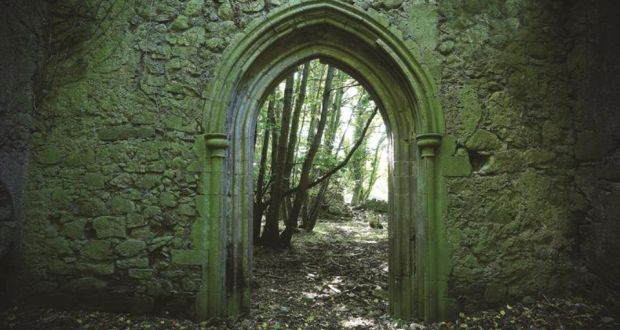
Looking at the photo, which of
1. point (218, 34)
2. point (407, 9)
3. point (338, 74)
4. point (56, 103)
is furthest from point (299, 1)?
point (338, 74)

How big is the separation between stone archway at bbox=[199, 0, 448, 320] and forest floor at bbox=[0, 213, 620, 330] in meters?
0.27

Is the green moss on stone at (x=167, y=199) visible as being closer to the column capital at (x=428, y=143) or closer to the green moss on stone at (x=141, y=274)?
the green moss on stone at (x=141, y=274)

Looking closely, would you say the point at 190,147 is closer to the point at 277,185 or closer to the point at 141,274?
the point at 141,274

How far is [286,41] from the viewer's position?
3447 mm

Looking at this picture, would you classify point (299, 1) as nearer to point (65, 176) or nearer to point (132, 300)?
point (65, 176)

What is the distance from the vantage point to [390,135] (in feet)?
11.8

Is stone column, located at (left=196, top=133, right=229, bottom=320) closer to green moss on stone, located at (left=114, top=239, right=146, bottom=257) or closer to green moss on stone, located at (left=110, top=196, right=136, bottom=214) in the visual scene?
green moss on stone, located at (left=114, top=239, right=146, bottom=257)

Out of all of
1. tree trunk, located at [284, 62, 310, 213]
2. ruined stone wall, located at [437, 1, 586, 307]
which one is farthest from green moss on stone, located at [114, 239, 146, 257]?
tree trunk, located at [284, 62, 310, 213]

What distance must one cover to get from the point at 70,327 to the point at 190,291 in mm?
986

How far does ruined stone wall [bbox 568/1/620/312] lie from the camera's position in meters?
2.84

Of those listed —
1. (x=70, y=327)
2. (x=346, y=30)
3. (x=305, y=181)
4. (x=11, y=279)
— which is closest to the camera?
(x=70, y=327)

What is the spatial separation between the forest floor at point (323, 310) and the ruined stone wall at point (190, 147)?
16cm

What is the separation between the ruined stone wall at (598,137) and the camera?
284cm

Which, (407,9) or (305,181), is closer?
(407,9)
